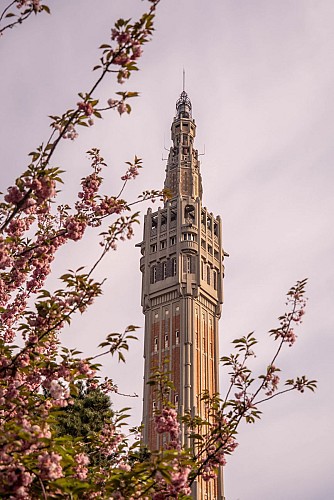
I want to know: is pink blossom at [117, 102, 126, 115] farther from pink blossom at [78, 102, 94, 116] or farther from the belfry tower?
the belfry tower

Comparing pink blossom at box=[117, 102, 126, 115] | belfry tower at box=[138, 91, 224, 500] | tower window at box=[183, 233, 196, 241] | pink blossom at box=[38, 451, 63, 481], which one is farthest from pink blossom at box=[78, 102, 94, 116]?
tower window at box=[183, 233, 196, 241]

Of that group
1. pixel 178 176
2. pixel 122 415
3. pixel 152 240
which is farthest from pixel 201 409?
pixel 122 415

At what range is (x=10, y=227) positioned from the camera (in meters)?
8.41

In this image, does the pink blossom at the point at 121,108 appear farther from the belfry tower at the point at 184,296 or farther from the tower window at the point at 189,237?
the tower window at the point at 189,237

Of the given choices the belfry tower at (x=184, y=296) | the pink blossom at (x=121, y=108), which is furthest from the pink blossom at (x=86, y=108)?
the belfry tower at (x=184, y=296)

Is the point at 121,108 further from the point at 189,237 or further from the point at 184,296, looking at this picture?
the point at 189,237

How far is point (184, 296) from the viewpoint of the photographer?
64500 mm

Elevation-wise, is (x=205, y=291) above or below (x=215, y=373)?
above

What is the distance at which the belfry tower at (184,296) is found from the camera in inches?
2462

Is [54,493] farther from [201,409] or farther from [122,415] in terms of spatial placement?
[201,409]

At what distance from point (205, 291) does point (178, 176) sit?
47.5 feet

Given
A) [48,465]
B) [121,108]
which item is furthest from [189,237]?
[48,465]

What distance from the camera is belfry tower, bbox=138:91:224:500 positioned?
62.5 meters

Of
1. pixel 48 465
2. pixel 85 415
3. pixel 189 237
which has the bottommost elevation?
pixel 48 465
